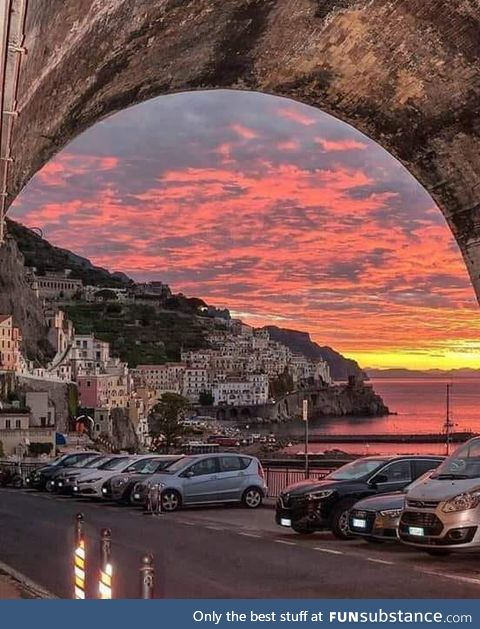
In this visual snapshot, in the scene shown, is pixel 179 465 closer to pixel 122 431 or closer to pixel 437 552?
pixel 437 552

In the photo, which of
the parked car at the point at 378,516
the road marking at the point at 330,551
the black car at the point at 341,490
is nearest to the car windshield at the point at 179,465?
the black car at the point at 341,490

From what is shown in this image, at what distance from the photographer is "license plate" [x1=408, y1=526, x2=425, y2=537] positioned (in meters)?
12.7

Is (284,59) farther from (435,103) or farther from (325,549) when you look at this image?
(325,549)

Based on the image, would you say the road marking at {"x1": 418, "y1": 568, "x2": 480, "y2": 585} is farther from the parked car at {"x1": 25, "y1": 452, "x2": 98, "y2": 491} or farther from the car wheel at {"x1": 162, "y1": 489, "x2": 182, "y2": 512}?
the parked car at {"x1": 25, "y1": 452, "x2": 98, "y2": 491}

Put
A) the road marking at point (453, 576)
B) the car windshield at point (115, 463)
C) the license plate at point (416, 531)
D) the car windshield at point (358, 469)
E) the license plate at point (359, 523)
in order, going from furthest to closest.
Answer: the car windshield at point (115, 463), the car windshield at point (358, 469), the license plate at point (359, 523), the license plate at point (416, 531), the road marking at point (453, 576)

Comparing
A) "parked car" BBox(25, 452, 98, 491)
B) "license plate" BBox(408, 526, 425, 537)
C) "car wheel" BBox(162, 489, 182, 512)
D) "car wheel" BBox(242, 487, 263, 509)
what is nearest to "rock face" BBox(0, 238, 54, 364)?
"parked car" BBox(25, 452, 98, 491)

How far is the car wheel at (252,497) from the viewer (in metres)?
21.7

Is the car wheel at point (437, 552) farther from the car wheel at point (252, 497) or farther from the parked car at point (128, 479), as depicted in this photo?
the parked car at point (128, 479)

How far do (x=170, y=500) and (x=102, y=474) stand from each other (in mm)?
5530

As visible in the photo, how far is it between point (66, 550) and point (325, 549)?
3706mm

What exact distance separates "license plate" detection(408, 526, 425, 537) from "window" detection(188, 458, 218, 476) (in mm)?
9110

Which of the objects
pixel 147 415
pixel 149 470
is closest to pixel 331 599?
pixel 149 470

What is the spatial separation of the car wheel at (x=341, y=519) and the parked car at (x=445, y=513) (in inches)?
87.0

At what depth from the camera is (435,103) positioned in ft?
45.0
